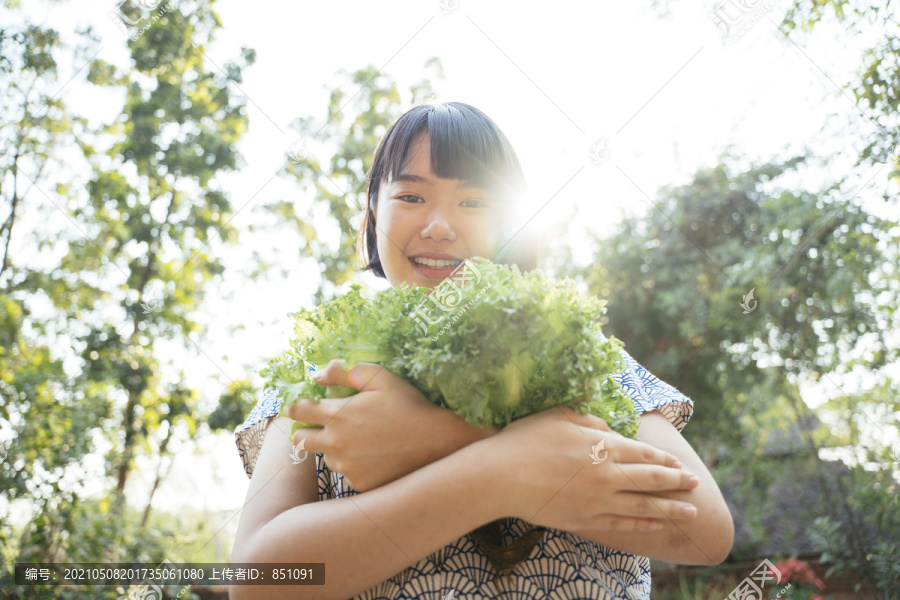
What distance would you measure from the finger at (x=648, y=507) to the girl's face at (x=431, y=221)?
0.82m

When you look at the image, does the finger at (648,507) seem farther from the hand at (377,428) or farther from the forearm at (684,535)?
the hand at (377,428)

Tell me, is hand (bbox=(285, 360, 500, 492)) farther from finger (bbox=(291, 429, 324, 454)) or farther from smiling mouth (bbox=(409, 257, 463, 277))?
smiling mouth (bbox=(409, 257, 463, 277))

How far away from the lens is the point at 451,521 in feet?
3.82

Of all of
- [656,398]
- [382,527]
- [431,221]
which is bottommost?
[382,527]

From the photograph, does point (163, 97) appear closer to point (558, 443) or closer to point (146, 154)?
point (146, 154)

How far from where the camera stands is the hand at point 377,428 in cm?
121

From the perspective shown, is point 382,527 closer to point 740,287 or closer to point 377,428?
point 377,428

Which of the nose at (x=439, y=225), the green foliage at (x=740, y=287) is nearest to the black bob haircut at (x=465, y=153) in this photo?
the nose at (x=439, y=225)

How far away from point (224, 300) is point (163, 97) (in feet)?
13.3

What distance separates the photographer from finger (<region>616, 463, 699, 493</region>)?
1.19m

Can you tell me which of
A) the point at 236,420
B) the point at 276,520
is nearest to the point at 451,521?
the point at 276,520

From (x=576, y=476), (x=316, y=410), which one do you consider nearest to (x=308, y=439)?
(x=316, y=410)

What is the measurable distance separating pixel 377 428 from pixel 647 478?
0.58 meters

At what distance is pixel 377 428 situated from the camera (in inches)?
47.2
